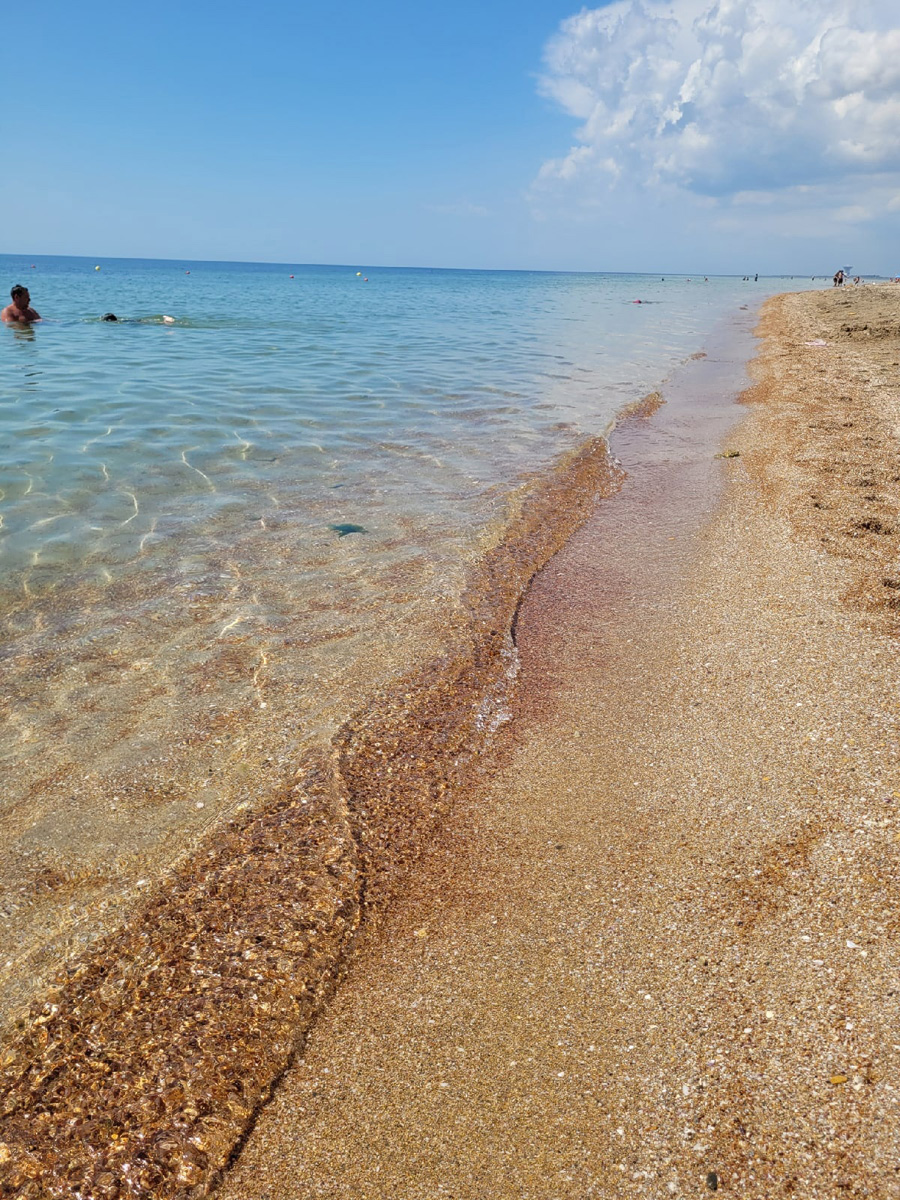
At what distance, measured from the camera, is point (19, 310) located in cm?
1969

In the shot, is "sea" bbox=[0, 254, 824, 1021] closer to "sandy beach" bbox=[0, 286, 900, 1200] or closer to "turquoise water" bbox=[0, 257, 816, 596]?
"turquoise water" bbox=[0, 257, 816, 596]

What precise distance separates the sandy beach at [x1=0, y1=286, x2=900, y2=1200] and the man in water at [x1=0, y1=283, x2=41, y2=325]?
20.6 m

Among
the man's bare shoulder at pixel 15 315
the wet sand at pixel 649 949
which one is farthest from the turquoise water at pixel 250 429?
the wet sand at pixel 649 949

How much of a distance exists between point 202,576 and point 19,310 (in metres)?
18.9

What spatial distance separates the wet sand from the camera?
6.13ft

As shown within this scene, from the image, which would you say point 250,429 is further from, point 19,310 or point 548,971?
point 19,310

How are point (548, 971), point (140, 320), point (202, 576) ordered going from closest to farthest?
1. point (548, 971)
2. point (202, 576)
3. point (140, 320)

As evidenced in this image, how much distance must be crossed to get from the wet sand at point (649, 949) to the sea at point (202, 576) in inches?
33.8

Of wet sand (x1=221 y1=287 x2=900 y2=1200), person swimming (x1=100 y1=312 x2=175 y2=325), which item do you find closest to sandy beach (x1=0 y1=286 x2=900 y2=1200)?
wet sand (x1=221 y1=287 x2=900 y2=1200)

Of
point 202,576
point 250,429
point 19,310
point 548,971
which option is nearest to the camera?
point 548,971

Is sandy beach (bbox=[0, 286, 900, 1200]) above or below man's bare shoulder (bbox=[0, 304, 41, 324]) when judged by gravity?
below

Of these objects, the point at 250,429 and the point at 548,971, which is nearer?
the point at 548,971

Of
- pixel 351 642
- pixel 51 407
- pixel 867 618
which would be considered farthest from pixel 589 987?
pixel 51 407

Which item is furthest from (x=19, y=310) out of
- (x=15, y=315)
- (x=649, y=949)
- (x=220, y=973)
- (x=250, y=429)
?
(x=649, y=949)
